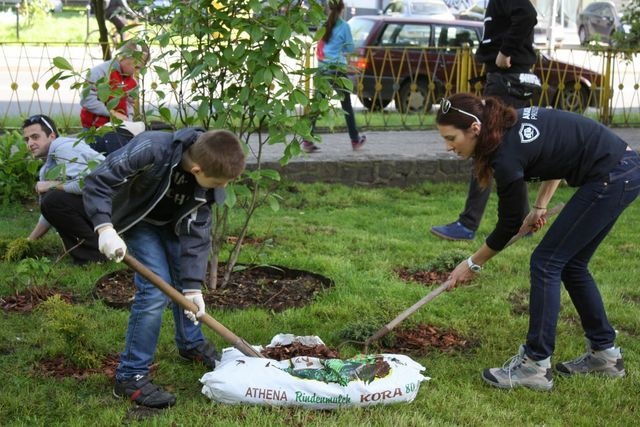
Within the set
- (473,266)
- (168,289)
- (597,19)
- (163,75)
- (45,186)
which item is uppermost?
(163,75)

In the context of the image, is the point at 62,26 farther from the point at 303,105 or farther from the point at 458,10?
the point at 303,105

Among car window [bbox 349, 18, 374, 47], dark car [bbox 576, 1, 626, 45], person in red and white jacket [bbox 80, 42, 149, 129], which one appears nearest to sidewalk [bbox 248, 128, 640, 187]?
person in red and white jacket [bbox 80, 42, 149, 129]

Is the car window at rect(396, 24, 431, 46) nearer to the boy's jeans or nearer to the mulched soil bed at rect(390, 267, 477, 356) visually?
the mulched soil bed at rect(390, 267, 477, 356)

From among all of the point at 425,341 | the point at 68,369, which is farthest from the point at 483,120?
the point at 68,369

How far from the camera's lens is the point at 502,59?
6.47 meters

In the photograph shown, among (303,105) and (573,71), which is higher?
(303,105)

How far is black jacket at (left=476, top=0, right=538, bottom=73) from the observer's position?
6.43 m

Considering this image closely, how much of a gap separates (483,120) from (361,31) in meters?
10.1

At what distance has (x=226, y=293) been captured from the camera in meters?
5.23

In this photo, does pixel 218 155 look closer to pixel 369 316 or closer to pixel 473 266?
pixel 473 266

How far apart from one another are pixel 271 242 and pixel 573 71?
24.2ft

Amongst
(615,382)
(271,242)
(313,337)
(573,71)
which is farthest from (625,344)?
(573,71)

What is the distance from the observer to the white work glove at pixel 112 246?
3.37 m

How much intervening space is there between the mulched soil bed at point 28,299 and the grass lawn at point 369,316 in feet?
0.29
